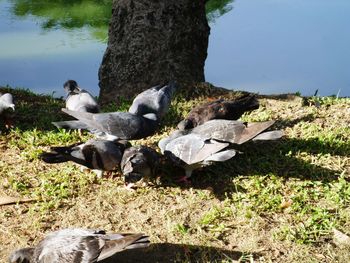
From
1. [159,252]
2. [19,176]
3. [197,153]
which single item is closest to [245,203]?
[197,153]

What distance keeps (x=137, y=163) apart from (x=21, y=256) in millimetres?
1467

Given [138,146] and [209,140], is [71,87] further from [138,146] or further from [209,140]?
[209,140]

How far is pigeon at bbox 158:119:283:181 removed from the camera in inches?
204

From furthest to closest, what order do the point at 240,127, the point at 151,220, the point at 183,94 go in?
the point at 183,94, the point at 240,127, the point at 151,220

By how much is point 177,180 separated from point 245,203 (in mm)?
796

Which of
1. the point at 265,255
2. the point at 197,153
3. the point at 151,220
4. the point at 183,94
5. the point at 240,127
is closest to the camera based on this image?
the point at 265,255

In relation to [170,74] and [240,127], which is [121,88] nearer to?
[170,74]

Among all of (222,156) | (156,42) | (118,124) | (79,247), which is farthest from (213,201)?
(156,42)

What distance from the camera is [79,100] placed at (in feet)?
22.3

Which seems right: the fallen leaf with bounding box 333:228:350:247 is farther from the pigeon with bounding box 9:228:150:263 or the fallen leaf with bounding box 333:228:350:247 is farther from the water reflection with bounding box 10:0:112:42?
the water reflection with bounding box 10:0:112:42

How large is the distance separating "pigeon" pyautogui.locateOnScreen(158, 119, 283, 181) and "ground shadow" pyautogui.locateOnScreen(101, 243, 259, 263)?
0.99 meters

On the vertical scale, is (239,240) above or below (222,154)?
below

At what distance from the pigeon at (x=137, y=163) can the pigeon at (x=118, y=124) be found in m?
0.42

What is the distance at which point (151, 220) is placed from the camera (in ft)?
15.9
